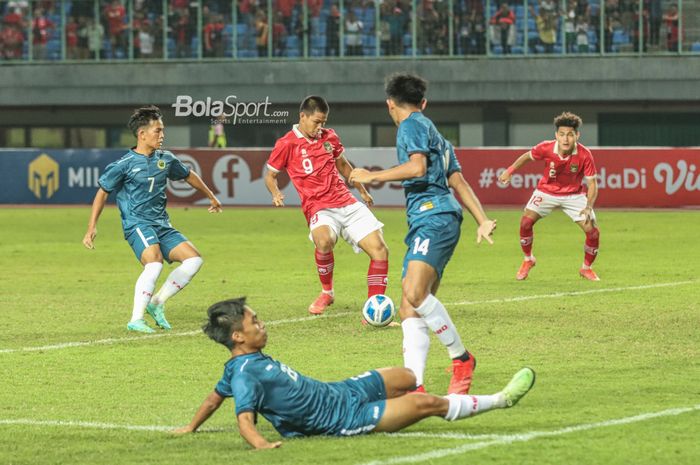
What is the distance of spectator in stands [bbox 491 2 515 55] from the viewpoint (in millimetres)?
45625

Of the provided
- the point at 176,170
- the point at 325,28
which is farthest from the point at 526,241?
the point at 325,28

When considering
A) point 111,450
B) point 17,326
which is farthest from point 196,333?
point 111,450

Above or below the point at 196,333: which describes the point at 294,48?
above

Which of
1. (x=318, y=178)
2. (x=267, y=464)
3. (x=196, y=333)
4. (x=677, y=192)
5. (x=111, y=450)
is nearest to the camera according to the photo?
(x=267, y=464)

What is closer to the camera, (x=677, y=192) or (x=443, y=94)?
(x=677, y=192)

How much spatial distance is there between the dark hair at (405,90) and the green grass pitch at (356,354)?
2.11 meters

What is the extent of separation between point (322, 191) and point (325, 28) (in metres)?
32.4

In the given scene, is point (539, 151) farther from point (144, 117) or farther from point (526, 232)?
point (144, 117)

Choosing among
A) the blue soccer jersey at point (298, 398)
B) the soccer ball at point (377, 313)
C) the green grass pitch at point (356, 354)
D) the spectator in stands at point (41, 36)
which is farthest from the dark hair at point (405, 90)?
the spectator in stands at point (41, 36)

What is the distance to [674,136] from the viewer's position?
45625 millimetres

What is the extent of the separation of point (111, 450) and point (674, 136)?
39.5m

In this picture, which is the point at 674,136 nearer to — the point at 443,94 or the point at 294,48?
the point at 443,94

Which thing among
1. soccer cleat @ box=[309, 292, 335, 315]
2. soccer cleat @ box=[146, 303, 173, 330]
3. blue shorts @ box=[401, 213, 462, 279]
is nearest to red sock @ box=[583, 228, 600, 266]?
soccer cleat @ box=[309, 292, 335, 315]

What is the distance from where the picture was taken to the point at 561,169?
19297mm
